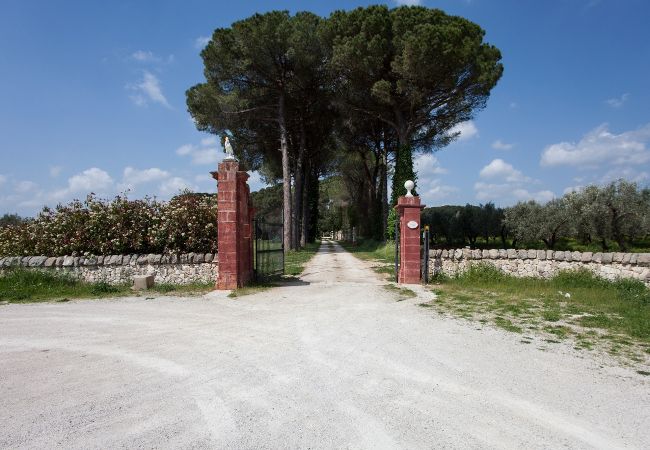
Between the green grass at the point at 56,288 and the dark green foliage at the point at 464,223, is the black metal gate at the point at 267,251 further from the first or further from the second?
the dark green foliage at the point at 464,223

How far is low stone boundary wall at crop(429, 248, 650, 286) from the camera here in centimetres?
1022

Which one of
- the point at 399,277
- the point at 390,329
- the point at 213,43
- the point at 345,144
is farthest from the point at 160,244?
the point at 345,144

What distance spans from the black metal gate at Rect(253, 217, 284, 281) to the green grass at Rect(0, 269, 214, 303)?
1498 millimetres

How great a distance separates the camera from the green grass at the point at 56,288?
976cm

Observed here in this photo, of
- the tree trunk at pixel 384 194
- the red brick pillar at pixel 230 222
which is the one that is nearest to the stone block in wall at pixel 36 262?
the red brick pillar at pixel 230 222

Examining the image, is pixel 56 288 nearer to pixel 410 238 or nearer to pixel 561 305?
pixel 410 238

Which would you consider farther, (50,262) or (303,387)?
(50,262)

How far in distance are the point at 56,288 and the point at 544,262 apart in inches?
513

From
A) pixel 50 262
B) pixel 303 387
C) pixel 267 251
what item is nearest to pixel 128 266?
pixel 50 262

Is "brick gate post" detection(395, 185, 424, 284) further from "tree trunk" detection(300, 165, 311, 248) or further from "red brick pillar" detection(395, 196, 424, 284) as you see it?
"tree trunk" detection(300, 165, 311, 248)

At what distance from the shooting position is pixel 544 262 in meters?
11.4

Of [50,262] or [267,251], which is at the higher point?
[267,251]

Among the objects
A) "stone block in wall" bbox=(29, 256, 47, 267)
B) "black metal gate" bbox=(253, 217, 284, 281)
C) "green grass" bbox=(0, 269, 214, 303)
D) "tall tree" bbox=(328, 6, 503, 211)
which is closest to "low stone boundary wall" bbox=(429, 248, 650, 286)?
"black metal gate" bbox=(253, 217, 284, 281)

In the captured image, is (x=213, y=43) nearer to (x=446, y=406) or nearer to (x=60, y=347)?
(x=60, y=347)
